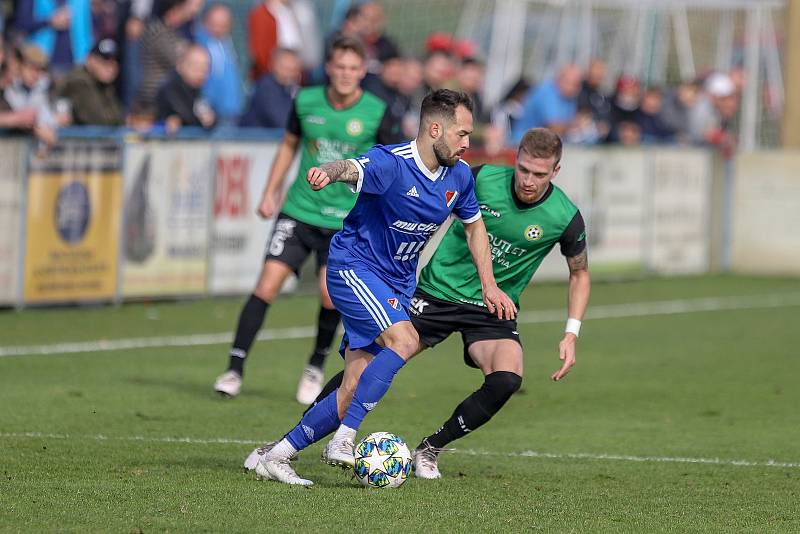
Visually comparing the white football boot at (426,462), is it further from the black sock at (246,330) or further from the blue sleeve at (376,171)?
the black sock at (246,330)

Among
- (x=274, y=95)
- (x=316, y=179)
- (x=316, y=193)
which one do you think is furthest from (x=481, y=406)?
(x=274, y=95)

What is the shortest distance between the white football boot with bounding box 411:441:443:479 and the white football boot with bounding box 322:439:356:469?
648 mm

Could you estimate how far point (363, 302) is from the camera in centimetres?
716

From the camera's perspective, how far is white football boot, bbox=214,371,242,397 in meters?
9.88

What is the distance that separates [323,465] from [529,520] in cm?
153

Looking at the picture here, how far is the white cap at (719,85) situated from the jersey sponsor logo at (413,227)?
17.7 metres

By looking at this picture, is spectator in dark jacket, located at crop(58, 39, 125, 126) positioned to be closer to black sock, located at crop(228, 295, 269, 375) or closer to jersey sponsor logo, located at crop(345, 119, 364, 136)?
jersey sponsor logo, located at crop(345, 119, 364, 136)

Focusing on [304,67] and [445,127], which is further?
[304,67]

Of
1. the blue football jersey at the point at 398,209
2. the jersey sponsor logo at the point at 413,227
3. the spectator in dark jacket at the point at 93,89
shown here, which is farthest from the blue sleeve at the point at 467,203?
the spectator in dark jacket at the point at 93,89

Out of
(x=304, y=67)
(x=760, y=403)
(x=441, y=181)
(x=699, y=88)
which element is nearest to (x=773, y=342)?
(x=760, y=403)

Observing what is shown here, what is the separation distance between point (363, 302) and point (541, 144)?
3.98 ft

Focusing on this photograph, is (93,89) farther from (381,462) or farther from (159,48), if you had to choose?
(381,462)

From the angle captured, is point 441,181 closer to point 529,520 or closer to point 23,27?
point 529,520

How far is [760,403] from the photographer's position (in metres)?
10.7
